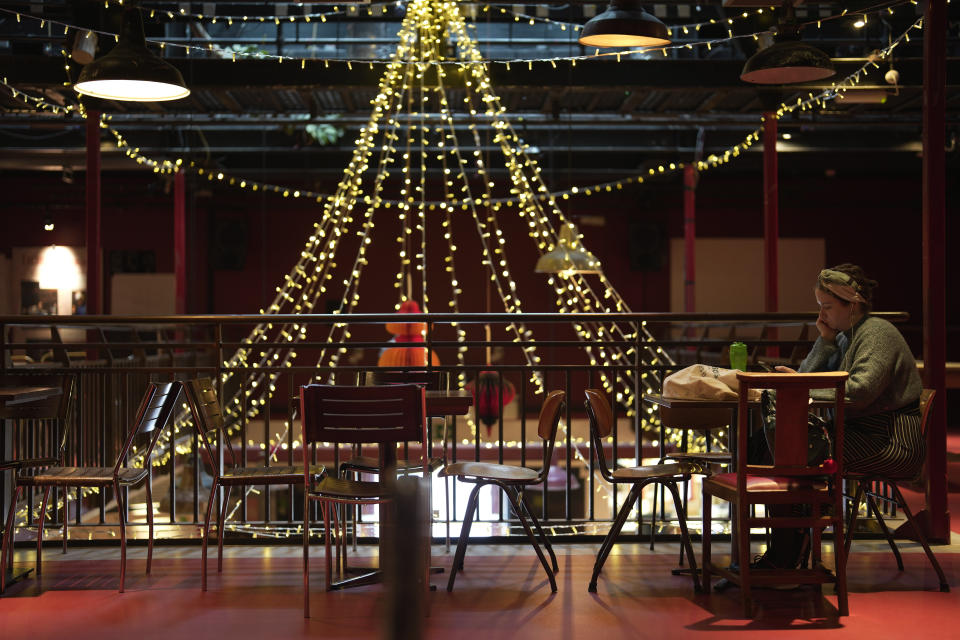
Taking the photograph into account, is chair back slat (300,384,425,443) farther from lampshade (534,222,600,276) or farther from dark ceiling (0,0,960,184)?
lampshade (534,222,600,276)

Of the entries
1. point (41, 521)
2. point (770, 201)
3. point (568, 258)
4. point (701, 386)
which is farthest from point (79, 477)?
point (770, 201)

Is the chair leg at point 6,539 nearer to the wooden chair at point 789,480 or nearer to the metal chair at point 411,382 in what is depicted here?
the metal chair at point 411,382

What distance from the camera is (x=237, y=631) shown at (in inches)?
143

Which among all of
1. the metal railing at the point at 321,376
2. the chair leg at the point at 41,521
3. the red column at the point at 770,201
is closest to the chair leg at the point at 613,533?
the metal railing at the point at 321,376

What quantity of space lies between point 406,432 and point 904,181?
1284 cm

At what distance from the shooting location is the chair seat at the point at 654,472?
4055mm

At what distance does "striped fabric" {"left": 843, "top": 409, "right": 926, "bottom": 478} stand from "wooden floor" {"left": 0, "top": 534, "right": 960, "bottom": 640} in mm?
548

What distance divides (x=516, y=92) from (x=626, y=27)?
4.59 m

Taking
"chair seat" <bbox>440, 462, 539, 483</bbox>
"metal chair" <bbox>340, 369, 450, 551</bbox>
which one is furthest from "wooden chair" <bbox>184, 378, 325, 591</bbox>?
"chair seat" <bbox>440, 462, 539, 483</bbox>

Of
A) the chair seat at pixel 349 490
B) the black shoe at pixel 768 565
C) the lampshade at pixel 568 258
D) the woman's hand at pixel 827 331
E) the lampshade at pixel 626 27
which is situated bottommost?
the black shoe at pixel 768 565

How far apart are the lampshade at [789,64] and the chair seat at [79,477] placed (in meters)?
3.87

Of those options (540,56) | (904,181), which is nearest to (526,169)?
(540,56)

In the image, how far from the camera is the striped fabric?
402cm

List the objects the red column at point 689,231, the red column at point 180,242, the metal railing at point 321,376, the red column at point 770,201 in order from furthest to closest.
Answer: the red column at point 689,231 < the red column at point 180,242 < the red column at point 770,201 < the metal railing at point 321,376
